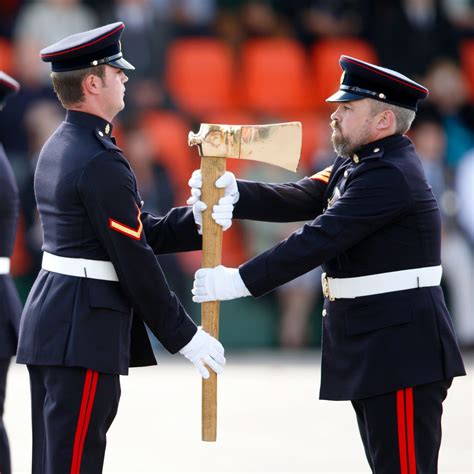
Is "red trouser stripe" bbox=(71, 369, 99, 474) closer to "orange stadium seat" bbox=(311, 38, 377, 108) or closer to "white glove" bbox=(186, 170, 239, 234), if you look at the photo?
"white glove" bbox=(186, 170, 239, 234)

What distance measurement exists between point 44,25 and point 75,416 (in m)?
5.48

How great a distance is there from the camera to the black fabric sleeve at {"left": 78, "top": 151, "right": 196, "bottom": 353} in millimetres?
4016

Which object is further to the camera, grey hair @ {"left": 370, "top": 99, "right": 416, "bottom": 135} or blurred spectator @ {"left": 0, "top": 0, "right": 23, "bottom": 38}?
blurred spectator @ {"left": 0, "top": 0, "right": 23, "bottom": 38}

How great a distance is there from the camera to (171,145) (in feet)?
30.0

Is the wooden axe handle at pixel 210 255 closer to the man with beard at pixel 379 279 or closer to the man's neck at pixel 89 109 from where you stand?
the man with beard at pixel 379 279

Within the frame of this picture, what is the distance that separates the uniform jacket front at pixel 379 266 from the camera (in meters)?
4.19

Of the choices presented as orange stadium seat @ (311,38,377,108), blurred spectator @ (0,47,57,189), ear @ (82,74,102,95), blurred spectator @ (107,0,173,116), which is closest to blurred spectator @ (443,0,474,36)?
orange stadium seat @ (311,38,377,108)

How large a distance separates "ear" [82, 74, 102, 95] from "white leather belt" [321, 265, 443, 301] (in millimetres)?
1052

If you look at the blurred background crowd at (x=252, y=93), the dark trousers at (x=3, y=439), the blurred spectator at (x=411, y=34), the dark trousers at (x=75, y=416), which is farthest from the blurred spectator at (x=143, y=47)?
the dark trousers at (x=75, y=416)

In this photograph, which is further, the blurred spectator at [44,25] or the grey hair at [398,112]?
the blurred spectator at [44,25]

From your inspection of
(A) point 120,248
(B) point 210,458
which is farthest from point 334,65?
(A) point 120,248

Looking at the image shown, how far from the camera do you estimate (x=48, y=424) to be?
403 centimetres

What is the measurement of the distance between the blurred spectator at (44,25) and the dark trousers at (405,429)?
541 cm

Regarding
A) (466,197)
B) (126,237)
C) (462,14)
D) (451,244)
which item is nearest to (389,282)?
(126,237)
